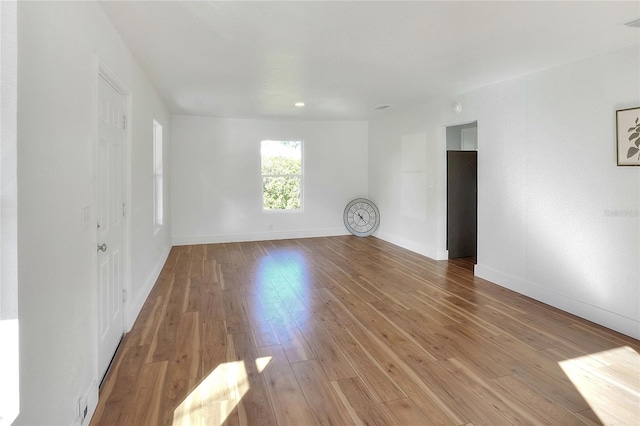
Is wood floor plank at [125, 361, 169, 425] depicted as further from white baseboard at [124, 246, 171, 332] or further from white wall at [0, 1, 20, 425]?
white wall at [0, 1, 20, 425]

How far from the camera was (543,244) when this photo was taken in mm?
3838

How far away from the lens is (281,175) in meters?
7.44

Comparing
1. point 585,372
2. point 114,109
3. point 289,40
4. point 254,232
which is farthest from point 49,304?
point 254,232

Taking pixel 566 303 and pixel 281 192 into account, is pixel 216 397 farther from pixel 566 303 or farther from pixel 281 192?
pixel 281 192

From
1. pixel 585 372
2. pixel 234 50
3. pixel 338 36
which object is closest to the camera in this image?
pixel 585 372

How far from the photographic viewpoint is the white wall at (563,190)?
3.11 meters

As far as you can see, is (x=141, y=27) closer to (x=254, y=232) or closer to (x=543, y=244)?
(x=543, y=244)

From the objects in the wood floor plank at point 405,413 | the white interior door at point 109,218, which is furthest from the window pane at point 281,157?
the wood floor plank at point 405,413

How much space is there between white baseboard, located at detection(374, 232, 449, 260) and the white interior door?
4.32m

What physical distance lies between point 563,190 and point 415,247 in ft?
9.27

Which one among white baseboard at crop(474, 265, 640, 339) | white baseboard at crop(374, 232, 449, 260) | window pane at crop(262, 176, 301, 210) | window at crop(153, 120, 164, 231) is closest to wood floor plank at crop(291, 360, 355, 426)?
white baseboard at crop(474, 265, 640, 339)

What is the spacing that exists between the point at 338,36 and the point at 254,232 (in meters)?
5.00

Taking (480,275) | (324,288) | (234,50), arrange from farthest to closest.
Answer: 1. (480,275)
2. (324,288)
3. (234,50)

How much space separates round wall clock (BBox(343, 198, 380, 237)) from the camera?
7.61m
